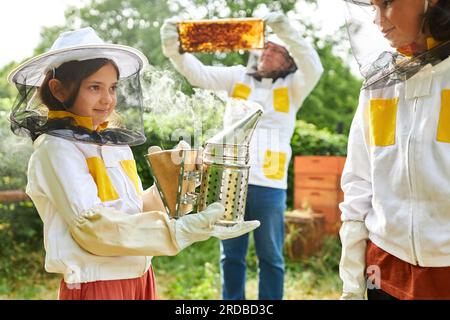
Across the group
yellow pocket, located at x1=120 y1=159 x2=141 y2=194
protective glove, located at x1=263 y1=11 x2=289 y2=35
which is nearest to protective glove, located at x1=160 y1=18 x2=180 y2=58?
protective glove, located at x1=263 y1=11 x2=289 y2=35

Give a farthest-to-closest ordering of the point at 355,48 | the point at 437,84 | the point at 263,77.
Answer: the point at 263,77 < the point at 355,48 < the point at 437,84

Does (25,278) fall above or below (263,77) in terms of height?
below

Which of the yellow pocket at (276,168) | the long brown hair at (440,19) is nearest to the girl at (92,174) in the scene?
the long brown hair at (440,19)

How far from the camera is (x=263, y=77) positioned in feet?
11.1

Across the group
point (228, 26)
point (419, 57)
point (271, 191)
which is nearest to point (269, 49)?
point (228, 26)

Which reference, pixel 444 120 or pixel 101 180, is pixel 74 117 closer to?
pixel 101 180

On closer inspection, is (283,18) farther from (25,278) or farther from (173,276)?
(25,278)

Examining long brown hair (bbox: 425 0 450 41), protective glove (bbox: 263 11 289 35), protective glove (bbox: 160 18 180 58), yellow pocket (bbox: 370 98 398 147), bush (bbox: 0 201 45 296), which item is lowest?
bush (bbox: 0 201 45 296)

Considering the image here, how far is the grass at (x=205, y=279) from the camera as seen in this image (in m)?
4.44

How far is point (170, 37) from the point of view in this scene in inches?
124

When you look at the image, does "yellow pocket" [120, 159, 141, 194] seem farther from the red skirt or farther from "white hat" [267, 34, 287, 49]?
"white hat" [267, 34, 287, 49]

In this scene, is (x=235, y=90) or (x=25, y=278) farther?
(x=25, y=278)

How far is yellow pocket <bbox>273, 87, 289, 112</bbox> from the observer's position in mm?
3355

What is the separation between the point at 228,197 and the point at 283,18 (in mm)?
A: 1896
